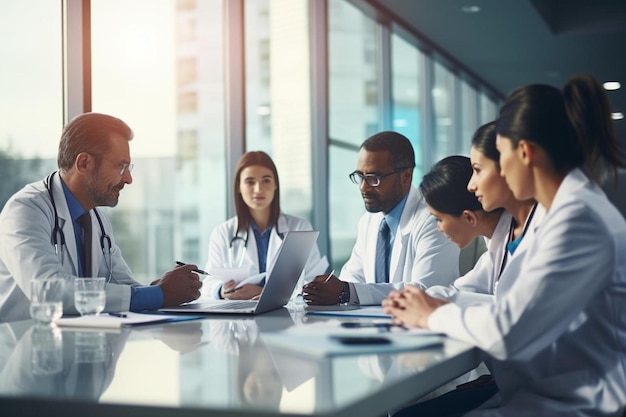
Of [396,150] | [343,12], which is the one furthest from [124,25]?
[343,12]

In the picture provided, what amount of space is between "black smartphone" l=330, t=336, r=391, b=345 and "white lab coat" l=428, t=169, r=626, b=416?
169 mm

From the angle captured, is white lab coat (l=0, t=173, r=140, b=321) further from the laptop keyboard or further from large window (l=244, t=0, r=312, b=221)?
large window (l=244, t=0, r=312, b=221)

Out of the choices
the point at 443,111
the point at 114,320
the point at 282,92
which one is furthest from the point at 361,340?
the point at 443,111

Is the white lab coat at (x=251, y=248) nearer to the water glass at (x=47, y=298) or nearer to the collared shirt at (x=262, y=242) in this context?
the collared shirt at (x=262, y=242)

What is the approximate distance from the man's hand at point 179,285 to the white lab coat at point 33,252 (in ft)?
0.51

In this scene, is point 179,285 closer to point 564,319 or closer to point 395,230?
point 395,230

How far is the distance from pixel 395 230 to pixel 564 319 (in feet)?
6.12

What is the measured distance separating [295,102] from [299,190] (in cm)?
78

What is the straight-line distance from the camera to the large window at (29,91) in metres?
3.45

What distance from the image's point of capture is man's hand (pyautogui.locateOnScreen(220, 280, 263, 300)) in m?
3.20

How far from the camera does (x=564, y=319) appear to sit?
1488mm

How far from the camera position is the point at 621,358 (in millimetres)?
1611

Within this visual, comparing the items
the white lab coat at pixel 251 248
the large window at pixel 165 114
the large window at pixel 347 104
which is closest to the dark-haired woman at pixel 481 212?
the white lab coat at pixel 251 248

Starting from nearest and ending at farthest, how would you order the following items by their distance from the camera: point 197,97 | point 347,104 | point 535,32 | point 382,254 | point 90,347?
point 90,347 → point 382,254 → point 197,97 → point 347,104 → point 535,32
